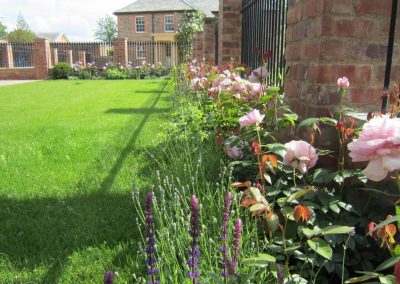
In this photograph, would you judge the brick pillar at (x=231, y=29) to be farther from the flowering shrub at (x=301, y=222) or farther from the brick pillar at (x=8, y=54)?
the brick pillar at (x=8, y=54)

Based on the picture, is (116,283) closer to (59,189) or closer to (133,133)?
(59,189)

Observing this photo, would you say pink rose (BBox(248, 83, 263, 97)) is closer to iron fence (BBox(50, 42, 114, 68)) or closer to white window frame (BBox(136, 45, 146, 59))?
iron fence (BBox(50, 42, 114, 68))

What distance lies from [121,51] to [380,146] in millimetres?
24793

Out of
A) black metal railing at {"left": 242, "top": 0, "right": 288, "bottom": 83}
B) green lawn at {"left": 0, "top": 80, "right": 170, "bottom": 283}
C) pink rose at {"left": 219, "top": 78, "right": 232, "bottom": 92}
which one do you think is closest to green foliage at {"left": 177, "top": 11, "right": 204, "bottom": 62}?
black metal railing at {"left": 242, "top": 0, "right": 288, "bottom": 83}

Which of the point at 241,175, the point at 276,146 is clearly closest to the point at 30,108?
the point at 241,175

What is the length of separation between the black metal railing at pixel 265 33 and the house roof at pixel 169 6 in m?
33.2

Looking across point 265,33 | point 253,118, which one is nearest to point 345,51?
point 253,118

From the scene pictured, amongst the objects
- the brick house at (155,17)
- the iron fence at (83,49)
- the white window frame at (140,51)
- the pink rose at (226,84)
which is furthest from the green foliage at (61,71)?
the pink rose at (226,84)

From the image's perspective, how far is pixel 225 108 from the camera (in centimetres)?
324

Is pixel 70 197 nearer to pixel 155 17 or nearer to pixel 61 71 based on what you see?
pixel 61 71

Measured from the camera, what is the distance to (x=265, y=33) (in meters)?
4.37

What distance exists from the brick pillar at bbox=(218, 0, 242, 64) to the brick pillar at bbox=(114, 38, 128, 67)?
63.2 feet

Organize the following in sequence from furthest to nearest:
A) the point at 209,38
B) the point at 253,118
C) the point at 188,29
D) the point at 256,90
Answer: the point at 188,29
the point at 209,38
the point at 256,90
the point at 253,118

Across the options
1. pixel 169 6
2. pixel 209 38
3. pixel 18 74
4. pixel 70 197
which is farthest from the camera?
pixel 169 6
